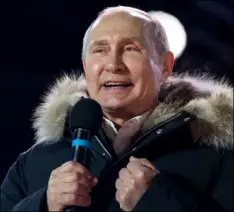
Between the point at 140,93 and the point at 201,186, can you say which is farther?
the point at 140,93

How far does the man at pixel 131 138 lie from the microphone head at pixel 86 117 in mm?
123

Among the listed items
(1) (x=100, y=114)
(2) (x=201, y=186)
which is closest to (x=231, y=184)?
(2) (x=201, y=186)

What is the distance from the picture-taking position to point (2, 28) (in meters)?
3.87

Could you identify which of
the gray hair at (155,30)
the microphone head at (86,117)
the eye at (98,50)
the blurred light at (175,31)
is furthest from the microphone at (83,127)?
the blurred light at (175,31)

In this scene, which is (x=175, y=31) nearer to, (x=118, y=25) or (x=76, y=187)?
(x=118, y=25)

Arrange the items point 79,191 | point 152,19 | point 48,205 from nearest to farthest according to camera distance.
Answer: point 79,191 < point 48,205 < point 152,19

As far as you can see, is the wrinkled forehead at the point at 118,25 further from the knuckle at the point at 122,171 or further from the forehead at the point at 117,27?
the knuckle at the point at 122,171

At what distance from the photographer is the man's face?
1892mm

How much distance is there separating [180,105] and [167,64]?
10.2 inches

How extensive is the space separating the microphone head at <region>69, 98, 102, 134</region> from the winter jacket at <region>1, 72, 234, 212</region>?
0.17 m

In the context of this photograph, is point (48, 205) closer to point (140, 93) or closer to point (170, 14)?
point (140, 93)

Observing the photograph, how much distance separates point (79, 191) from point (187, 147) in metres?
0.43

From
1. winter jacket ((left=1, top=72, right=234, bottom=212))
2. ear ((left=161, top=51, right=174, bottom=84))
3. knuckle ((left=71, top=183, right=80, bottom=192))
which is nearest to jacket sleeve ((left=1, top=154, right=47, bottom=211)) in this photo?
winter jacket ((left=1, top=72, right=234, bottom=212))

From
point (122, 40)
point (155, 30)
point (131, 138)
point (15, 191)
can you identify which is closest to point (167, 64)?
point (155, 30)
